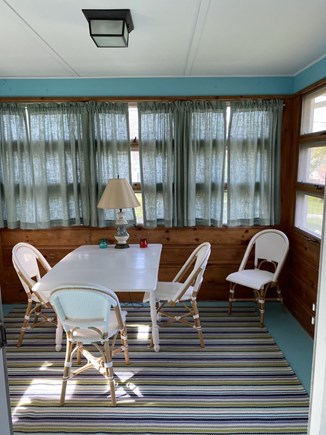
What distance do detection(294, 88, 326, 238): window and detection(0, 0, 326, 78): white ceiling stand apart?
1.36 ft

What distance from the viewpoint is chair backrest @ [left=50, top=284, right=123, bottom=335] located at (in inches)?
76.0

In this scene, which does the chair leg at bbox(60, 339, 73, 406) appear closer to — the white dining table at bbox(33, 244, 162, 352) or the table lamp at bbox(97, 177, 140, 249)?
the white dining table at bbox(33, 244, 162, 352)

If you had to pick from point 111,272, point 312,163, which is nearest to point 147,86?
point 312,163

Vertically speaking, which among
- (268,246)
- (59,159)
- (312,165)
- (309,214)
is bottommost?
(268,246)

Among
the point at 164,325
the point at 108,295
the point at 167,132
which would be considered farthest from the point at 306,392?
the point at 167,132

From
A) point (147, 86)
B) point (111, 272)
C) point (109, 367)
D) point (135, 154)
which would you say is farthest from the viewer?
point (135, 154)

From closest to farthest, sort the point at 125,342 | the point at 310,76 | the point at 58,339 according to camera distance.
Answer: the point at 125,342 < the point at 58,339 < the point at 310,76

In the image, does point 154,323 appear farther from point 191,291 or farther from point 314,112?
point 314,112

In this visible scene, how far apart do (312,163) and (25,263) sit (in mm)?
2918

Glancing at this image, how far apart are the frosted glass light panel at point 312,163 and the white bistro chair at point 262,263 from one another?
63 cm

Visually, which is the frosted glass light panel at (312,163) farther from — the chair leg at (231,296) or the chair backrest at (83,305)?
the chair backrest at (83,305)

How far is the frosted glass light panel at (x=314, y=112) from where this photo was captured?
9.78 feet

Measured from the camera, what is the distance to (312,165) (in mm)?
3193

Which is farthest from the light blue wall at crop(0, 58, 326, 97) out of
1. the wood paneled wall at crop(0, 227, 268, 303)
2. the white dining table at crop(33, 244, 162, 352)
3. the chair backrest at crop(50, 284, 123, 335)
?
the chair backrest at crop(50, 284, 123, 335)
